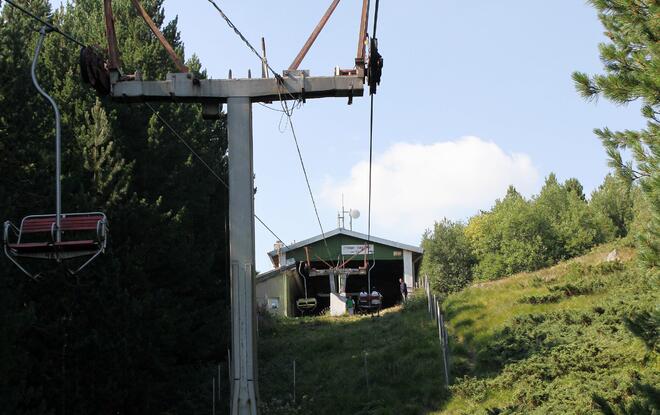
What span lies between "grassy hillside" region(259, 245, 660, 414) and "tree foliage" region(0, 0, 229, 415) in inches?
117

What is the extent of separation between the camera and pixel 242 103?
12.1 m

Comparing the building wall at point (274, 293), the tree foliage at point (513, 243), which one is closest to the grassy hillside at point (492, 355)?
the building wall at point (274, 293)

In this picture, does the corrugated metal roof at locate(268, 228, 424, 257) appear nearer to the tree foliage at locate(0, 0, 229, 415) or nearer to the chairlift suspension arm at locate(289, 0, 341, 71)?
the tree foliage at locate(0, 0, 229, 415)

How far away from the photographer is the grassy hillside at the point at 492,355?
17.7 m

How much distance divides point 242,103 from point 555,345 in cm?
1172

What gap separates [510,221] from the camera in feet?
208

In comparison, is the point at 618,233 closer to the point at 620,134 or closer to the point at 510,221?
the point at 510,221

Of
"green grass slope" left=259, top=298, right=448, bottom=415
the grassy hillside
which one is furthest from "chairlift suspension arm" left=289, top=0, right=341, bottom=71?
"green grass slope" left=259, top=298, right=448, bottom=415

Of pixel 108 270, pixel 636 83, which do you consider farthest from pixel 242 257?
pixel 108 270

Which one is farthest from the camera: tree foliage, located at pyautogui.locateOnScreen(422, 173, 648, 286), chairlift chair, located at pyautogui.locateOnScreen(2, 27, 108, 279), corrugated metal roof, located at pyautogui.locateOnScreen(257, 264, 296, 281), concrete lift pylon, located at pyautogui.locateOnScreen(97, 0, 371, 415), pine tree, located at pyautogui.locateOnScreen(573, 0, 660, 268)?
tree foliage, located at pyautogui.locateOnScreen(422, 173, 648, 286)

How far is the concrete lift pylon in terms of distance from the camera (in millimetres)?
11344

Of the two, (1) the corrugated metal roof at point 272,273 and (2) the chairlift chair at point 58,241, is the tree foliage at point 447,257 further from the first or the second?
(2) the chairlift chair at point 58,241

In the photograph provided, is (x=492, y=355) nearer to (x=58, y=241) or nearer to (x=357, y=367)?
(x=357, y=367)

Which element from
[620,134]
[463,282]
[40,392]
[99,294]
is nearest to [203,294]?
[99,294]
